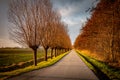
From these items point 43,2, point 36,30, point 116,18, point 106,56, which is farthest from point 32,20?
point 106,56

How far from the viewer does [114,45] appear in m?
25.8

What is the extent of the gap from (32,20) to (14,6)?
2.73m

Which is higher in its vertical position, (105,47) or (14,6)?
(14,6)

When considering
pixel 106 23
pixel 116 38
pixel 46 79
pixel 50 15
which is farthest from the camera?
pixel 50 15

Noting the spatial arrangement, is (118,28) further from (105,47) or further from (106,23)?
(105,47)

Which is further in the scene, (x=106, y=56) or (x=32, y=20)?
(x=106, y=56)

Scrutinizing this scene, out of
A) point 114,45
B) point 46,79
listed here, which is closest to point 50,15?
point 114,45

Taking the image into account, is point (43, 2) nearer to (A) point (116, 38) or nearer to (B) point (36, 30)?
(B) point (36, 30)

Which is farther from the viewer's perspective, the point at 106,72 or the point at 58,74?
the point at 106,72

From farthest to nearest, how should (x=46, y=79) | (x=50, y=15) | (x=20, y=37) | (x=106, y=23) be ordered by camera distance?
1. (x=50, y=15)
2. (x=106, y=23)
3. (x=20, y=37)
4. (x=46, y=79)

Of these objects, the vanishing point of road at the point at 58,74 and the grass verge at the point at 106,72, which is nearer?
the vanishing point of road at the point at 58,74

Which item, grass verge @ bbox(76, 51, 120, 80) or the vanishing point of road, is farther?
grass verge @ bbox(76, 51, 120, 80)

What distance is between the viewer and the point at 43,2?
1078 inches

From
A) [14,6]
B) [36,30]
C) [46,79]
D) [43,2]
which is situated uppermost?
[43,2]
